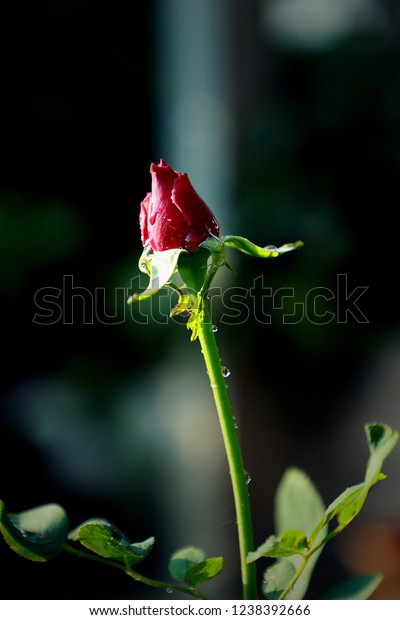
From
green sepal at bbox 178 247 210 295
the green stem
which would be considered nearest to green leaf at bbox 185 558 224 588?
the green stem

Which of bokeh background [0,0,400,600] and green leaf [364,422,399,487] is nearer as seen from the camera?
green leaf [364,422,399,487]

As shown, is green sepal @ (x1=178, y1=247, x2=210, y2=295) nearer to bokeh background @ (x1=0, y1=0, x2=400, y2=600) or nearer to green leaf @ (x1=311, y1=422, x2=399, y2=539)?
green leaf @ (x1=311, y1=422, x2=399, y2=539)

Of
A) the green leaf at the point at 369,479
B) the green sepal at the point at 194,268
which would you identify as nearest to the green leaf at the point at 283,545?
the green leaf at the point at 369,479

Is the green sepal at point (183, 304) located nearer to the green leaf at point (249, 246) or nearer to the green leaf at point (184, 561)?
the green leaf at point (249, 246)

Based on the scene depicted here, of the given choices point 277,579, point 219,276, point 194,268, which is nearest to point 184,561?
point 277,579

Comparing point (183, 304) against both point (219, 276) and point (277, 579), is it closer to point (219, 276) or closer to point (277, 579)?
point (277, 579)

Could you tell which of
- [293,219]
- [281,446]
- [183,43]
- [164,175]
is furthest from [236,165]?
[164,175]
